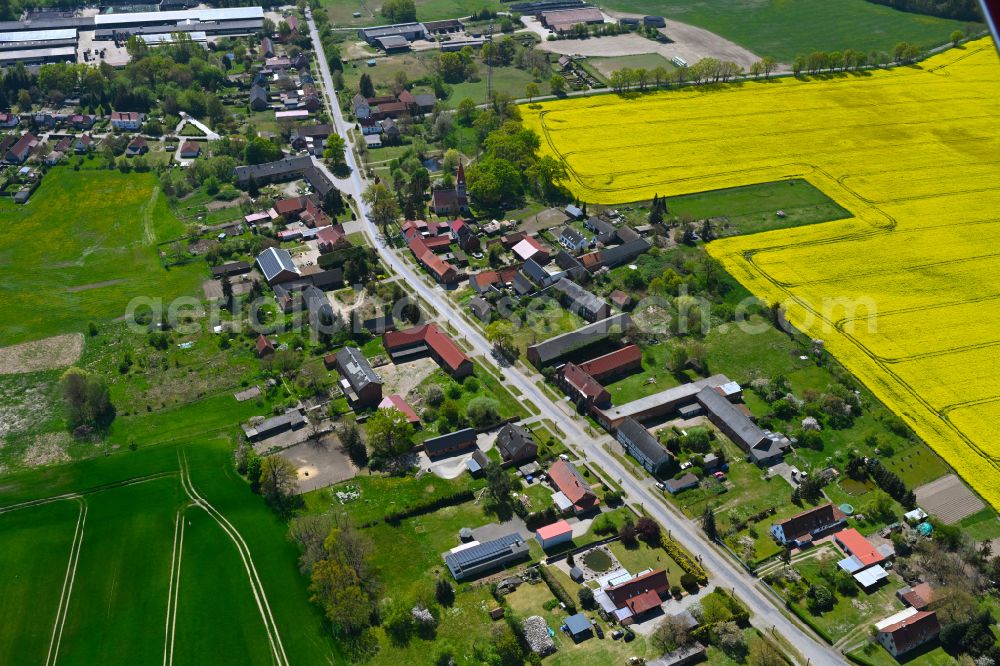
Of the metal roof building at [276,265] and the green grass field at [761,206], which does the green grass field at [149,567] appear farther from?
the green grass field at [761,206]

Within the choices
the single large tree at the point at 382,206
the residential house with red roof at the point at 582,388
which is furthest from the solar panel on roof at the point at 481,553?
the single large tree at the point at 382,206

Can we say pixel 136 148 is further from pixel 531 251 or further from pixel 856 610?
pixel 856 610

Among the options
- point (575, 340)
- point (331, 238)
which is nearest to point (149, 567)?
point (575, 340)

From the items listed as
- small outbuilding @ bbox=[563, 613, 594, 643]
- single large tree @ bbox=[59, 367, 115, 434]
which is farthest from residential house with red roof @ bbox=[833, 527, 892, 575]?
single large tree @ bbox=[59, 367, 115, 434]

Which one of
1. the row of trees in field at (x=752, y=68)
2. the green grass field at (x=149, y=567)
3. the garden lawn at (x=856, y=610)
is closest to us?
the green grass field at (x=149, y=567)

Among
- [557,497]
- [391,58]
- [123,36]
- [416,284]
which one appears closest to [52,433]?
[416,284]
